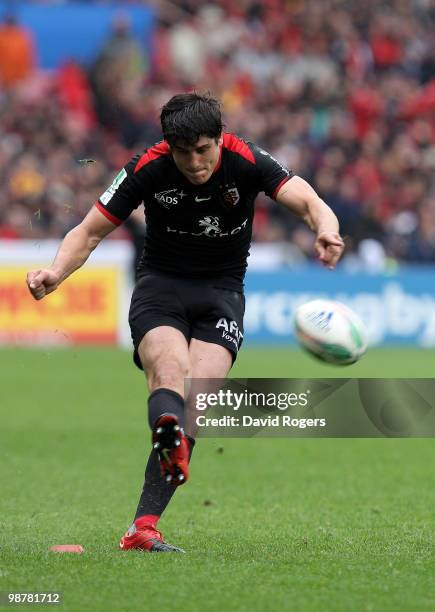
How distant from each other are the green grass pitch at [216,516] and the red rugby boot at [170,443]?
437mm

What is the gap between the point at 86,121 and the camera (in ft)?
72.0

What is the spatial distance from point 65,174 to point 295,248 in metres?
3.83

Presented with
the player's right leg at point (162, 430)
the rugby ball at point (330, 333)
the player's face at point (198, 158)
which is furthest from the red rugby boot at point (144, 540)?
the player's face at point (198, 158)

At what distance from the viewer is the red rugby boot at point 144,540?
5957 mm

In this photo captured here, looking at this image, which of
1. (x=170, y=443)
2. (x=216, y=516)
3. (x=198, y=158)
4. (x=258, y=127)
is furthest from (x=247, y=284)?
(x=170, y=443)

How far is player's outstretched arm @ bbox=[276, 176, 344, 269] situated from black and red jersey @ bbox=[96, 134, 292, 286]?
7 cm

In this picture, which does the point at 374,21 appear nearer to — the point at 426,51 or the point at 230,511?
the point at 426,51

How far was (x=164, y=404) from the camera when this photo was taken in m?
5.79

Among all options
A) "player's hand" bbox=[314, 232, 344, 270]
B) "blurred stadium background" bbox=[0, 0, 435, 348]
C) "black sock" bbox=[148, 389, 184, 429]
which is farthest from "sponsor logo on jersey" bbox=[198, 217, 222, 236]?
"blurred stadium background" bbox=[0, 0, 435, 348]

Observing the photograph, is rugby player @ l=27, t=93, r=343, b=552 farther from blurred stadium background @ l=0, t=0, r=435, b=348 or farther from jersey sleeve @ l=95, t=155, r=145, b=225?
blurred stadium background @ l=0, t=0, r=435, b=348


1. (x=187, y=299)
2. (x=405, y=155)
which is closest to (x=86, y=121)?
(x=405, y=155)

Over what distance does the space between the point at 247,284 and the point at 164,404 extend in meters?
13.3

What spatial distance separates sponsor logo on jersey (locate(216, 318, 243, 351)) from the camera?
253 inches

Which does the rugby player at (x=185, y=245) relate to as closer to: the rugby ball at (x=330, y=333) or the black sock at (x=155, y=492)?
the black sock at (x=155, y=492)
